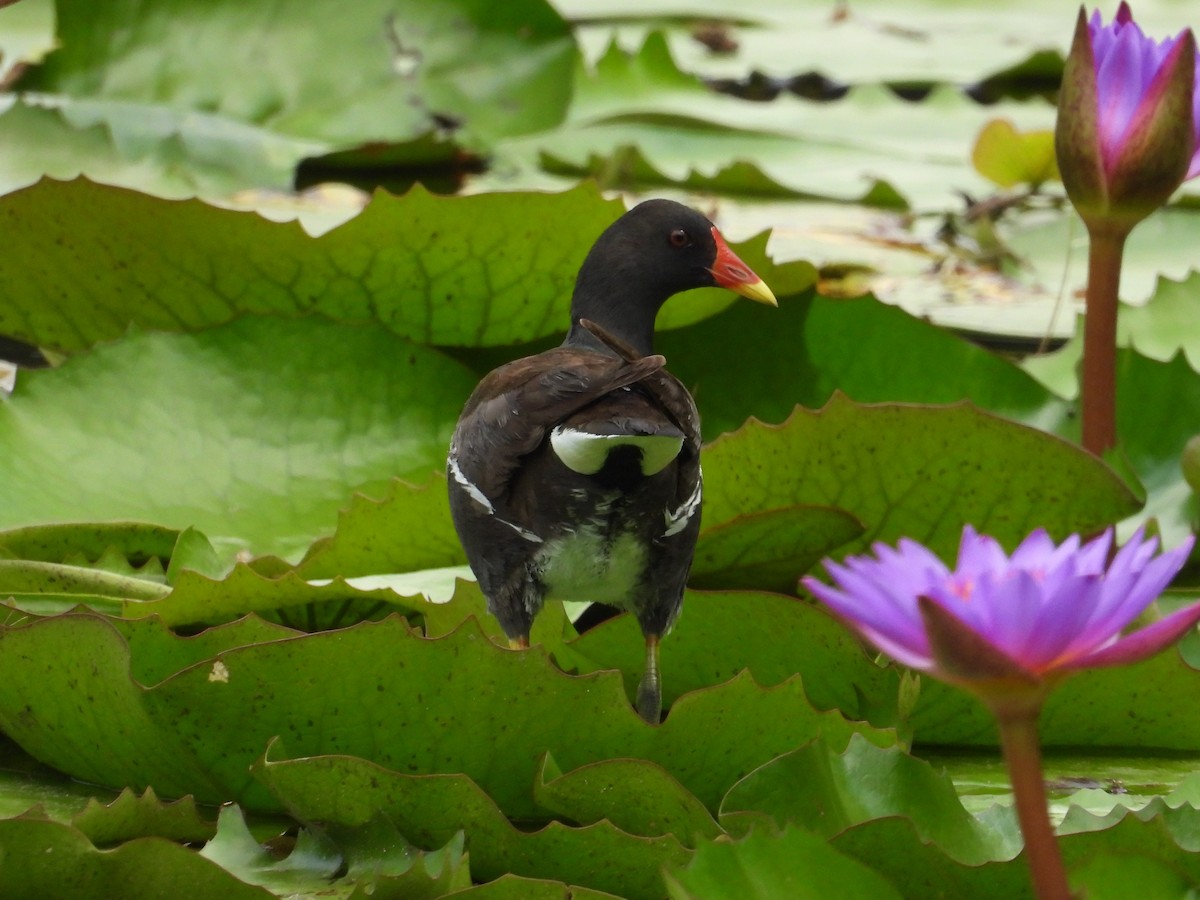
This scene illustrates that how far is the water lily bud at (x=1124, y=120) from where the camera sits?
1.00 metres

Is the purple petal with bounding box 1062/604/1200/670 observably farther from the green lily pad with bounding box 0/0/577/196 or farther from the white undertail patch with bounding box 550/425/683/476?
the green lily pad with bounding box 0/0/577/196

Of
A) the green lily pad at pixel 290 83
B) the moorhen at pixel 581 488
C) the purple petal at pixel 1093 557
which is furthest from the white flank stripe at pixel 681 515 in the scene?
the green lily pad at pixel 290 83

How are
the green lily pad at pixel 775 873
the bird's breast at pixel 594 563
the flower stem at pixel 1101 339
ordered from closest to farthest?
the green lily pad at pixel 775 873, the bird's breast at pixel 594 563, the flower stem at pixel 1101 339

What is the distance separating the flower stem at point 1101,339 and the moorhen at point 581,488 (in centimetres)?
33

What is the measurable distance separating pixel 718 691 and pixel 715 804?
86mm

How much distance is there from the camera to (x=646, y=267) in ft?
3.88

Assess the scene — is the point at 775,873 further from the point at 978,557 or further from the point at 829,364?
the point at 829,364

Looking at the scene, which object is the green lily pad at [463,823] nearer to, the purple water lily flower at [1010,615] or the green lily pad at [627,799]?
the green lily pad at [627,799]

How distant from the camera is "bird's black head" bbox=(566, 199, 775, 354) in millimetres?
1168

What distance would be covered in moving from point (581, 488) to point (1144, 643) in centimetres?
51

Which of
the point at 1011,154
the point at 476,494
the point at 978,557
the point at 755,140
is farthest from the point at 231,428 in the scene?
the point at 755,140

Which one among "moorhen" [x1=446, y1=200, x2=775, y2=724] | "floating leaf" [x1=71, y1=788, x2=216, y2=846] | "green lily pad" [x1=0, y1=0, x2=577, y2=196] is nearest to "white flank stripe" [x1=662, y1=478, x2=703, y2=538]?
"moorhen" [x1=446, y1=200, x2=775, y2=724]

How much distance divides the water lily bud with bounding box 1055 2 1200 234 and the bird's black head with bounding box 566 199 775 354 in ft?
0.82

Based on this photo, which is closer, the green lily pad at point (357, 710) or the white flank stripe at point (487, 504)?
the green lily pad at point (357, 710)
